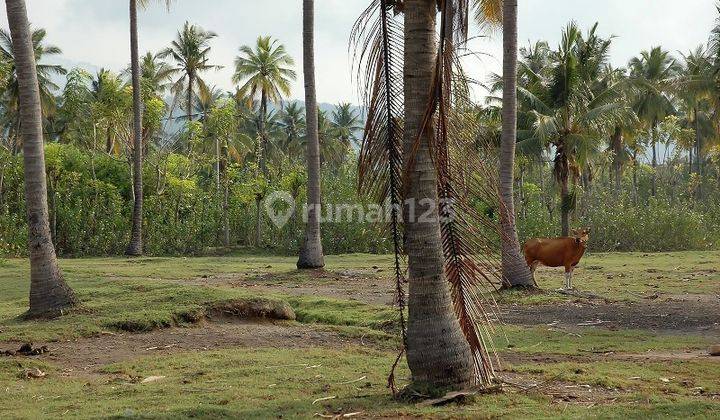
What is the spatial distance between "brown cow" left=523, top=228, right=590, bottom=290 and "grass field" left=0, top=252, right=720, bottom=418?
28.2 inches

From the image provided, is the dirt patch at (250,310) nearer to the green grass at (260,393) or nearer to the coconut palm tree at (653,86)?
the green grass at (260,393)

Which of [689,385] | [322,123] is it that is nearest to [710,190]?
[322,123]

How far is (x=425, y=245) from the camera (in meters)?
6.84

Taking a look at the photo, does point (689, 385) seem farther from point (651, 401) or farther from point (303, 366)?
point (303, 366)

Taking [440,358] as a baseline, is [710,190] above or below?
above

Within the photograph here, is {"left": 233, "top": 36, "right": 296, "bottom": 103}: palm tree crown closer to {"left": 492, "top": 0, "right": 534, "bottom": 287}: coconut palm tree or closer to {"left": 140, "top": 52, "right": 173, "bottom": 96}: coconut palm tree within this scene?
{"left": 140, "top": 52, "right": 173, "bottom": 96}: coconut palm tree

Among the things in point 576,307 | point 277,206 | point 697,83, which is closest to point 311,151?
point 576,307

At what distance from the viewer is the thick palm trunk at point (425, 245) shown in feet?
22.4

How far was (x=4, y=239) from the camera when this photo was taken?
93.8ft

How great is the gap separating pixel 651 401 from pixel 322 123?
2778 inches

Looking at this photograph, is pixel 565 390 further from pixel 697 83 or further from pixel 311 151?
pixel 697 83

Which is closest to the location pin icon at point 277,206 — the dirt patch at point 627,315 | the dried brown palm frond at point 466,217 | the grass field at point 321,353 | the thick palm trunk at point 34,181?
the grass field at point 321,353

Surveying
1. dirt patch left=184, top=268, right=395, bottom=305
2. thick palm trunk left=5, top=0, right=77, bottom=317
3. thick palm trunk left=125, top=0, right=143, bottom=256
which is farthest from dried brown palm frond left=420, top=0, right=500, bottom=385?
thick palm trunk left=125, top=0, right=143, bottom=256

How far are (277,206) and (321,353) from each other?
77.0ft
